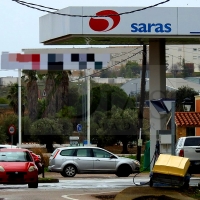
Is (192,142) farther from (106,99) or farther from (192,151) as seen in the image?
(106,99)

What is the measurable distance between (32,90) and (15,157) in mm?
55722

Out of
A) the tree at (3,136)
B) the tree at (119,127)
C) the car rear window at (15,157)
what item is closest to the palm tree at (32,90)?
the tree at (3,136)

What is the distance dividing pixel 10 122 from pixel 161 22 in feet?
180

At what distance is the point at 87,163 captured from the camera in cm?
3606

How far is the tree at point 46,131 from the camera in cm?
7300

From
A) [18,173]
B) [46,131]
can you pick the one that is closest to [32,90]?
[46,131]

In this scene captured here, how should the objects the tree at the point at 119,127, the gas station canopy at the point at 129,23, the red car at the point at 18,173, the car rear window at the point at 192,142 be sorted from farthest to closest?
the tree at the point at 119,127 → the car rear window at the point at 192,142 → the gas station canopy at the point at 129,23 → the red car at the point at 18,173

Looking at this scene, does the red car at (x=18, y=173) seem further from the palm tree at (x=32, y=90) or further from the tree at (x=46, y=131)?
the palm tree at (x=32, y=90)

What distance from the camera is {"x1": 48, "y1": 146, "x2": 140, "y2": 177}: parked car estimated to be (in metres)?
35.9

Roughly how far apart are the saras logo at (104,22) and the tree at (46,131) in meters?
47.1

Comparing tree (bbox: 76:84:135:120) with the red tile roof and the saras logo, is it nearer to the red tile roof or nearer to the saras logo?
the red tile roof

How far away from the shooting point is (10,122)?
79.6 metres

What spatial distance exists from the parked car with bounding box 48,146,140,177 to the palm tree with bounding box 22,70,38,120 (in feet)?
139

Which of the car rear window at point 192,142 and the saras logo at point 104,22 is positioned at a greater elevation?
the saras logo at point 104,22
